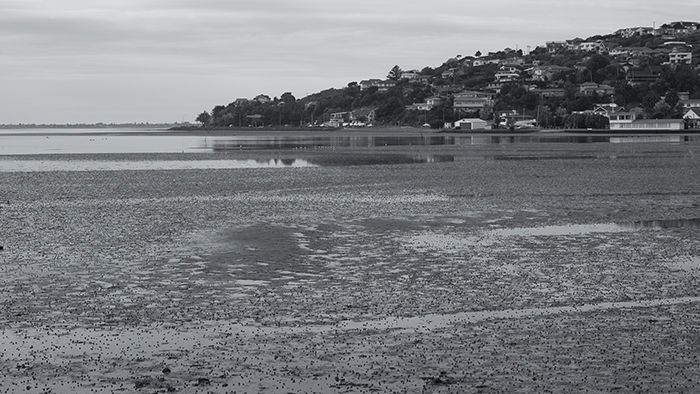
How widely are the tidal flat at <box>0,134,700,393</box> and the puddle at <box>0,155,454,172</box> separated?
20422 mm

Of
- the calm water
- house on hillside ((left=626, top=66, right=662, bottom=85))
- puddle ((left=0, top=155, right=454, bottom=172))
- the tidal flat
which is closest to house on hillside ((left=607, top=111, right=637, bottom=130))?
the calm water

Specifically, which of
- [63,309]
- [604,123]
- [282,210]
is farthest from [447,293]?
[604,123]

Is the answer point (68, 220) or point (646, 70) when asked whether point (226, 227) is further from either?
point (646, 70)

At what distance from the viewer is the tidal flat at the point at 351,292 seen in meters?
10.9

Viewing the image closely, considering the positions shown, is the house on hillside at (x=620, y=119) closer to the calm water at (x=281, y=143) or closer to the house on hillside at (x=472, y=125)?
the calm water at (x=281, y=143)

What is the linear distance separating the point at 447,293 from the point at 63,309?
6.74 meters

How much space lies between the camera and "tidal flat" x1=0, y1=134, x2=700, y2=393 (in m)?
10.9

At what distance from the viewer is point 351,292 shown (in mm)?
15914

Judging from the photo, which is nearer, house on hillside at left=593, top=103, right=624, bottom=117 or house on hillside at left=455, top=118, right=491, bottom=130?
house on hillside at left=593, top=103, right=624, bottom=117

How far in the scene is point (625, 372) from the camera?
10750 millimetres

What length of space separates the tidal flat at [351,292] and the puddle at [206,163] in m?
20.4

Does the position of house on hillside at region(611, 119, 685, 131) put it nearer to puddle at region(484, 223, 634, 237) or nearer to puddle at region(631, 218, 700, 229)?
puddle at region(631, 218, 700, 229)

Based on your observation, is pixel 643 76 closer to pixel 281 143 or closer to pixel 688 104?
pixel 688 104

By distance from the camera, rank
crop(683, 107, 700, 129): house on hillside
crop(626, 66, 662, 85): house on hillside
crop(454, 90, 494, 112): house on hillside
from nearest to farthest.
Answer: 1. crop(683, 107, 700, 129): house on hillside
2. crop(626, 66, 662, 85): house on hillside
3. crop(454, 90, 494, 112): house on hillside
